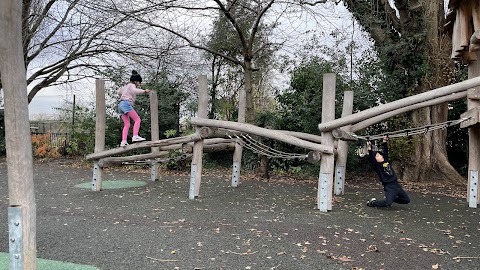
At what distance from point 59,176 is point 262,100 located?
7.90 metres

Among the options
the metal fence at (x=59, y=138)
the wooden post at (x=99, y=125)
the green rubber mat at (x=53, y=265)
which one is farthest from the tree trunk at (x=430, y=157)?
the metal fence at (x=59, y=138)

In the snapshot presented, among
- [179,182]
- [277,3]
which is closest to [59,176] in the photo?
→ [179,182]

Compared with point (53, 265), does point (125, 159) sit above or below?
above

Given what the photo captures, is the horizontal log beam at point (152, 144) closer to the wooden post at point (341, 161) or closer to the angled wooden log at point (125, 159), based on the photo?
the angled wooden log at point (125, 159)

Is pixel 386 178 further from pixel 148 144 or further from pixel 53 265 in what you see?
pixel 53 265

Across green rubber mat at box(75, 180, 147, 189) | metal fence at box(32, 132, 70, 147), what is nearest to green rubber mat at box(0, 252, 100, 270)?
green rubber mat at box(75, 180, 147, 189)

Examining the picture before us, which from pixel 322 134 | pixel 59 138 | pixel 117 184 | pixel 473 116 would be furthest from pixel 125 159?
pixel 59 138

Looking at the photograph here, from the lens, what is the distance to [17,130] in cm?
275

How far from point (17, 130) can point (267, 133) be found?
419 centimetres

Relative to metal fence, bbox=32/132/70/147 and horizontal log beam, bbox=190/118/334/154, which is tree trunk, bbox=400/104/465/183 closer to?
horizontal log beam, bbox=190/118/334/154

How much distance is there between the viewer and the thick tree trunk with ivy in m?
10.2

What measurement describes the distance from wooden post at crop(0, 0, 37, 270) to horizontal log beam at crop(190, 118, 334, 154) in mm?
4030

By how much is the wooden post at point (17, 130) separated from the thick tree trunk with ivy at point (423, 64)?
9.38 meters

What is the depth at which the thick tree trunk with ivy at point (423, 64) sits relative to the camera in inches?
403
